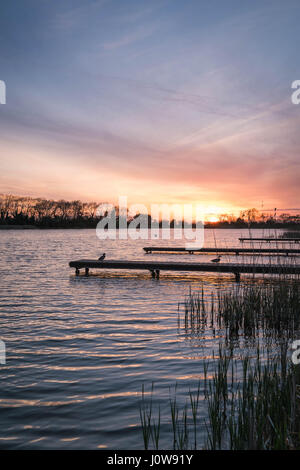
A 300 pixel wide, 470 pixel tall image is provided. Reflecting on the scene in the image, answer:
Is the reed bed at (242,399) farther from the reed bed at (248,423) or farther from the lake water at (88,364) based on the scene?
the lake water at (88,364)

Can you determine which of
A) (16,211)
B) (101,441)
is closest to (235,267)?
(101,441)

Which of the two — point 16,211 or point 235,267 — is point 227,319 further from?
point 16,211

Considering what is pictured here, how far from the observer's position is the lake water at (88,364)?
12.0 ft

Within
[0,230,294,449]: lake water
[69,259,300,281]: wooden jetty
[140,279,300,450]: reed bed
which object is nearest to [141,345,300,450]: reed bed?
[140,279,300,450]: reed bed

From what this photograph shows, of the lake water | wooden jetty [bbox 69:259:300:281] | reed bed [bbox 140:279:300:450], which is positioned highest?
wooden jetty [bbox 69:259:300:281]

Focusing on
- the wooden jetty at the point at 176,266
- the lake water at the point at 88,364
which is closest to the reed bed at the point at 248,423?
the lake water at the point at 88,364

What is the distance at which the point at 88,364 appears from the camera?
18.1 ft

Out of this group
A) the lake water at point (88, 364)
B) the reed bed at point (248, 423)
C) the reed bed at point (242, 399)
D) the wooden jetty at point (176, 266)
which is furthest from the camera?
the wooden jetty at point (176, 266)

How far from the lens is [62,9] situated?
31.4 feet

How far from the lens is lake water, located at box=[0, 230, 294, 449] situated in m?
3.66

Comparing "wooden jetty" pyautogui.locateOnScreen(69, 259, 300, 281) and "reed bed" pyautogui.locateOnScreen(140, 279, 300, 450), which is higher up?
"wooden jetty" pyautogui.locateOnScreen(69, 259, 300, 281)

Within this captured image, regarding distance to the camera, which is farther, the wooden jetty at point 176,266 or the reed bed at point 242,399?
the wooden jetty at point 176,266

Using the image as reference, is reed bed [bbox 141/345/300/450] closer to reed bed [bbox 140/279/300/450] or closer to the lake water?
reed bed [bbox 140/279/300/450]

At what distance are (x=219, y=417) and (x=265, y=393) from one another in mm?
544
